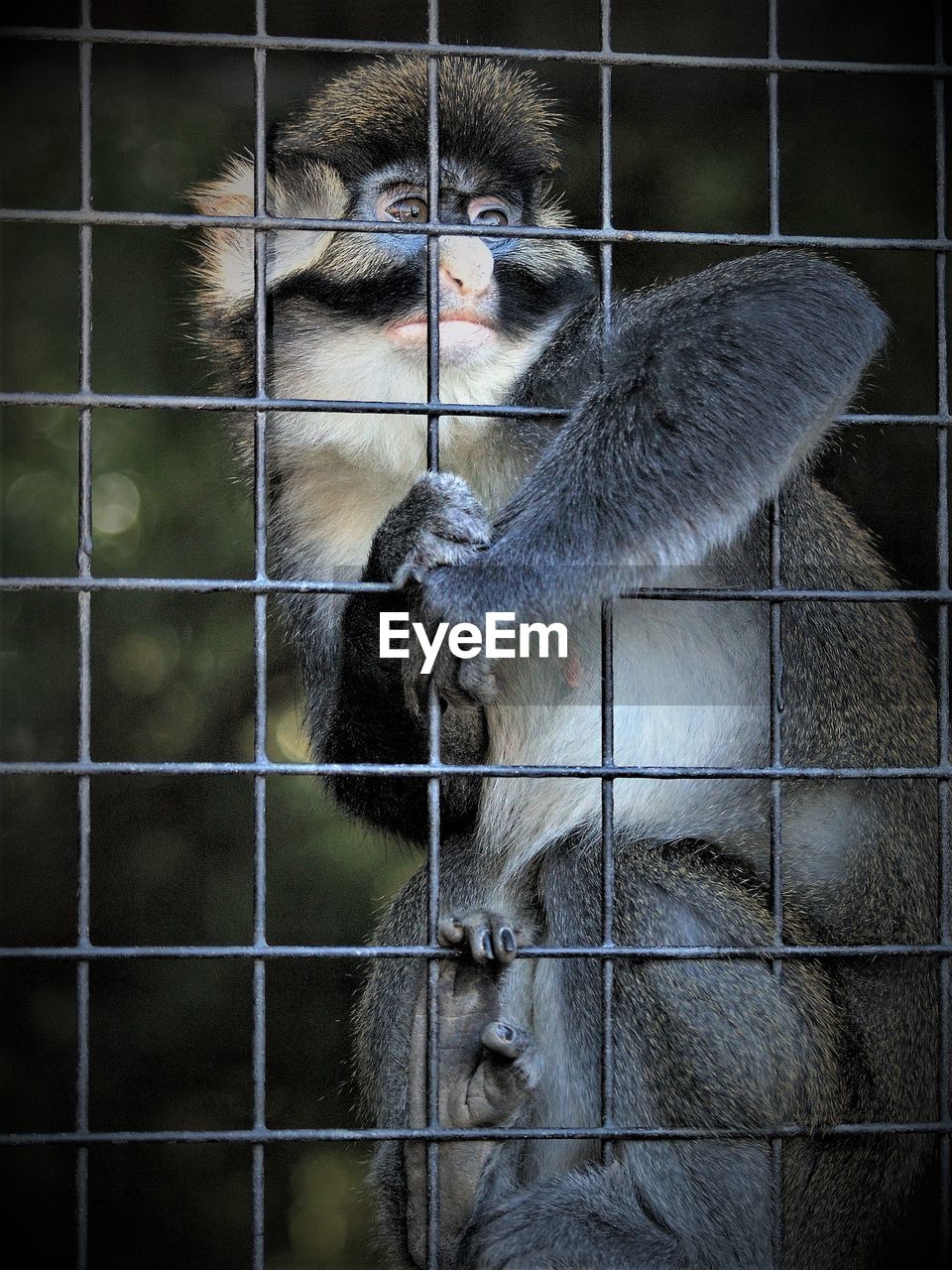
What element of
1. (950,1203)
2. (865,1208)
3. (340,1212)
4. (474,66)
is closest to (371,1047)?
(865,1208)

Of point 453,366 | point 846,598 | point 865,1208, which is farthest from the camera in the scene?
point 453,366

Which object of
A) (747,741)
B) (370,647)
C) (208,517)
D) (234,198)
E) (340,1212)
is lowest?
(340,1212)

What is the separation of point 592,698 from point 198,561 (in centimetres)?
136

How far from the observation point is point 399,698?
178 cm

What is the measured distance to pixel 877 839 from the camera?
5.73 feet

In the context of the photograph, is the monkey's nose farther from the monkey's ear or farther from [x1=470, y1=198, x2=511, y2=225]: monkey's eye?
the monkey's ear

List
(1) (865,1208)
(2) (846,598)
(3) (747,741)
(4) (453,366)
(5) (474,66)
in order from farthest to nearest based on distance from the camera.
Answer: (5) (474,66), (4) (453,366), (3) (747,741), (1) (865,1208), (2) (846,598)

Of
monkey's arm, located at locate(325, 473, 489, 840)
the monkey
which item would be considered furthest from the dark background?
monkey's arm, located at locate(325, 473, 489, 840)

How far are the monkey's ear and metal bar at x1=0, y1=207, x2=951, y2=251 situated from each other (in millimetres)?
686

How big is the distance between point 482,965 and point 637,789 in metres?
0.38

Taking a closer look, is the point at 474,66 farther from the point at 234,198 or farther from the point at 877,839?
the point at 877,839

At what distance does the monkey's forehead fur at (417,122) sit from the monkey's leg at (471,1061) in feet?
3.93

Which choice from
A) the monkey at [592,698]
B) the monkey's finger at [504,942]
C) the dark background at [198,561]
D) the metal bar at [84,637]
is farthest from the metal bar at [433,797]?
the dark background at [198,561]

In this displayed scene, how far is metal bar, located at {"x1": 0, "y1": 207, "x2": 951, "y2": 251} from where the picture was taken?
131cm
